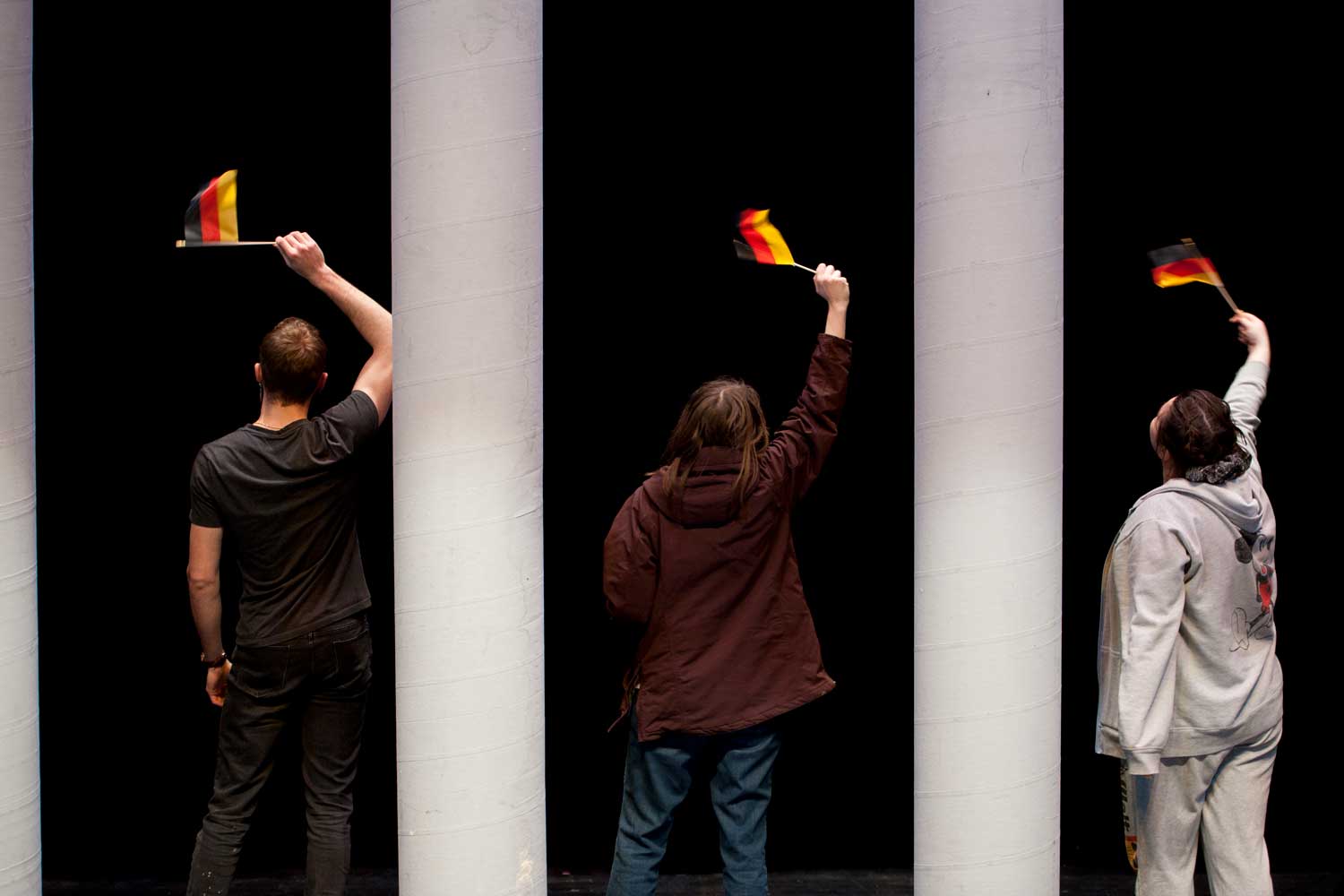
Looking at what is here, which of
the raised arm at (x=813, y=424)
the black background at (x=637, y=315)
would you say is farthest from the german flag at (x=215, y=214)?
the raised arm at (x=813, y=424)

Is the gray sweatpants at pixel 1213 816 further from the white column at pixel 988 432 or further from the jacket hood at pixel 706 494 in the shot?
the jacket hood at pixel 706 494

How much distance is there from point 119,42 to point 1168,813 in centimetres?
427

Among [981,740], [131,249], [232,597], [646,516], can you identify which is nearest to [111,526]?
[232,597]

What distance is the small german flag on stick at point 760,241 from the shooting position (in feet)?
14.5

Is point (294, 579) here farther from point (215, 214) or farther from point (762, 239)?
point (762, 239)

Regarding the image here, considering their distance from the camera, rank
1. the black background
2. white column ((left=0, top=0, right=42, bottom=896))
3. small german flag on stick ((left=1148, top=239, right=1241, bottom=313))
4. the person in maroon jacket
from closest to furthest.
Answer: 1. the person in maroon jacket
2. white column ((left=0, top=0, right=42, bottom=896))
3. small german flag on stick ((left=1148, top=239, right=1241, bottom=313))
4. the black background

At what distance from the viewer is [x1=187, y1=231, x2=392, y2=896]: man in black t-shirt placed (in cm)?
423

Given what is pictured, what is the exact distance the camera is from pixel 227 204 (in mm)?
4309

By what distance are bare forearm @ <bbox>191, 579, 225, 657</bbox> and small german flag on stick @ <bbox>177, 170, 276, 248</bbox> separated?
3.18ft

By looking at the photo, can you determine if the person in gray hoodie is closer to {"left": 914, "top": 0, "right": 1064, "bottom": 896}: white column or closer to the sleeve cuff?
the sleeve cuff

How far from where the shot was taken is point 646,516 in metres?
4.12

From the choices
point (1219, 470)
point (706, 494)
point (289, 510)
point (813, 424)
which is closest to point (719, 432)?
point (706, 494)

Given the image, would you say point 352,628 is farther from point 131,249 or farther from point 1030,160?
point 1030,160

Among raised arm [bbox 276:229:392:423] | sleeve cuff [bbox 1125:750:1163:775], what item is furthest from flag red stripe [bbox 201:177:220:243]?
sleeve cuff [bbox 1125:750:1163:775]
